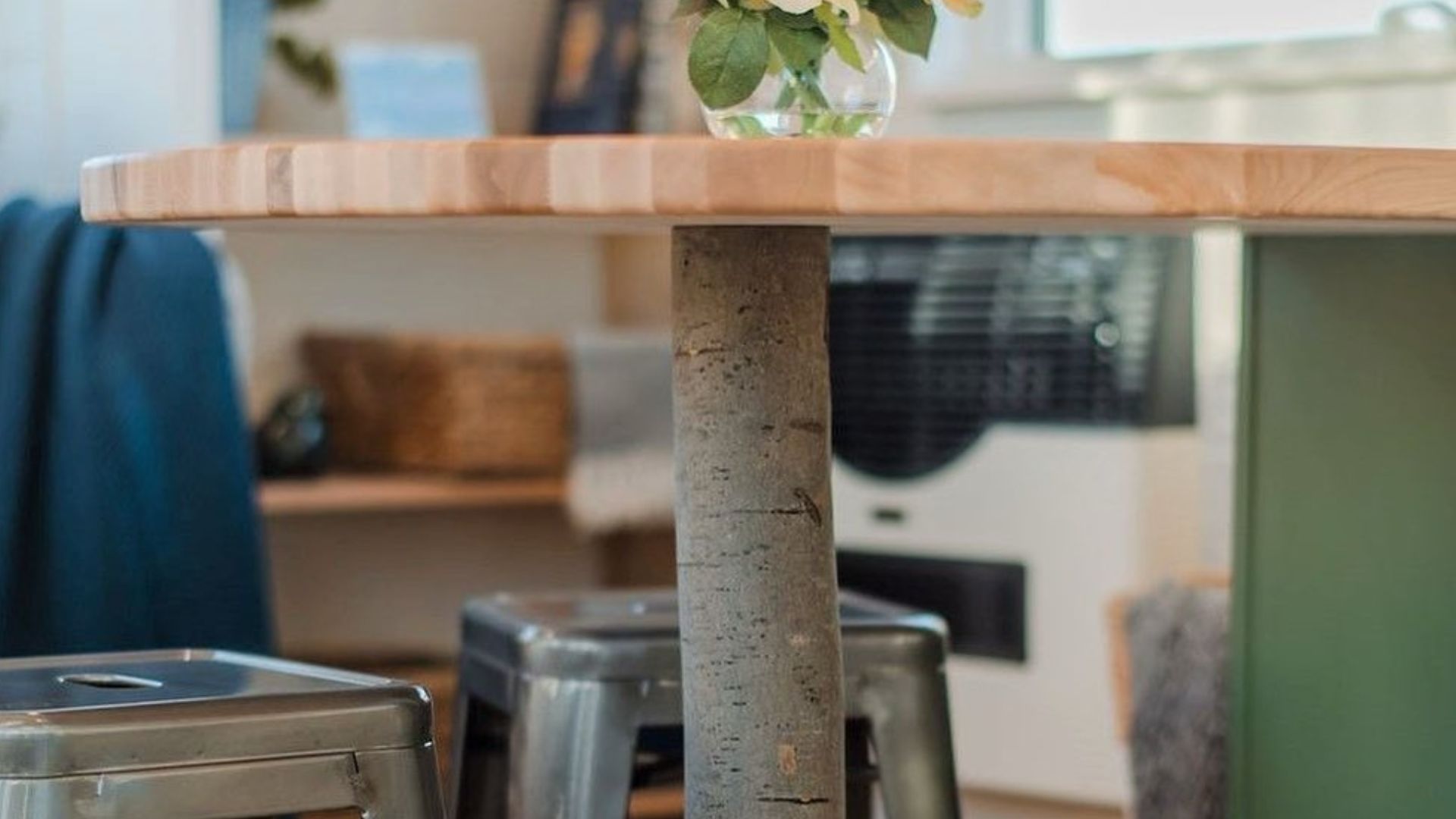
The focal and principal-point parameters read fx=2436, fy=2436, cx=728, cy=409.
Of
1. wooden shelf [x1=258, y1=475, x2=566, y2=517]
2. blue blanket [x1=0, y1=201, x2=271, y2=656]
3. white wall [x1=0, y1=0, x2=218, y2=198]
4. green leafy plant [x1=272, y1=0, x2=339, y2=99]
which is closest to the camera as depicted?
blue blanket [x1=0, y1=201, x2=271, y2=656]

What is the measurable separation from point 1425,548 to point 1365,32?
1.07 meters

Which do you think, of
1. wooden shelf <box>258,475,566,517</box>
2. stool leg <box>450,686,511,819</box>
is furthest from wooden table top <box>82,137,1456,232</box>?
wooden shelf <box>258,475,566,517</box>

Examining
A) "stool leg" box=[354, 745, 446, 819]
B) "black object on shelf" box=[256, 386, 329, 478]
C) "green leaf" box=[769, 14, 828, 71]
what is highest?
"green leaf" box=[769, 14, 828, 71]

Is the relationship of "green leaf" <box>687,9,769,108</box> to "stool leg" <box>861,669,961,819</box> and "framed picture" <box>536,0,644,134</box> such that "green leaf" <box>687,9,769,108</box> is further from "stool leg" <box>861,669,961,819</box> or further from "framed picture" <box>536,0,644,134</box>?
"framed picture" <box>536,0,644,134</box>

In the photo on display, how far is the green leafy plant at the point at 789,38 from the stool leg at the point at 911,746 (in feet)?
1.36

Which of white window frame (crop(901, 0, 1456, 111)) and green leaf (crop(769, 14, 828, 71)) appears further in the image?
white window frame (crop(901, 0, 1456, 111))

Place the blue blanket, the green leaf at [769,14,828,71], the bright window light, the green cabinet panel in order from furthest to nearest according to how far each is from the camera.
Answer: the bright window light → the blue blanket → the green cabinet panel → the green leaf at [769,14,828,71]

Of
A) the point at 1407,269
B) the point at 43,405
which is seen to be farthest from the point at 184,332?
the point at 1407,269

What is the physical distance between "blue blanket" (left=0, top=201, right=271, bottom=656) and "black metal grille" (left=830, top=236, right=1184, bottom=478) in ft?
2.68

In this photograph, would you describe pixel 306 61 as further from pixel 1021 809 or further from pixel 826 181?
pixel 826 181

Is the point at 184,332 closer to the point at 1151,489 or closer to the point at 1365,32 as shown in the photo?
the point at 1151,489

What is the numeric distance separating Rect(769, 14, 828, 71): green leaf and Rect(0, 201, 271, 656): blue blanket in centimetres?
108

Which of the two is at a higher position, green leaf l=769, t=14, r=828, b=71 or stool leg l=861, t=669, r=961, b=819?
green leaf l=769, t=14, r=828, b=71

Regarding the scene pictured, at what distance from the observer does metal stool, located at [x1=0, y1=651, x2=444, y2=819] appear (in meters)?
1.31
